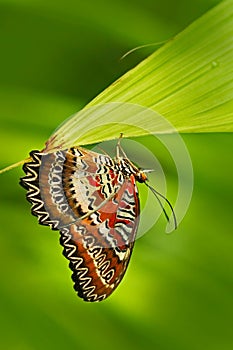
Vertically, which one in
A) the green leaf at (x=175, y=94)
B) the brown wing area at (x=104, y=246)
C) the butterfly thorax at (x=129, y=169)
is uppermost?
the green leaf at (x=175, y=94)

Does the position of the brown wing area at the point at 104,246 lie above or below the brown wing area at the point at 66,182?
below

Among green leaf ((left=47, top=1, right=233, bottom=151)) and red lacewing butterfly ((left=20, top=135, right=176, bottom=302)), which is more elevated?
green leaf ((left=47, top=1, right=233, bottom=151))

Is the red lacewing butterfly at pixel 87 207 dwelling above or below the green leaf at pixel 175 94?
below

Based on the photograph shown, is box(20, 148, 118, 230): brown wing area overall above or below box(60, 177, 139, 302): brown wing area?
above

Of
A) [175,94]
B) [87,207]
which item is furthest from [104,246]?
[175,94]

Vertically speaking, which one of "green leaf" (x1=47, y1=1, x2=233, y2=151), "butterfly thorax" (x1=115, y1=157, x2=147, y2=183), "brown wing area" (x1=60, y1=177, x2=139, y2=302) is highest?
"green leaf" (x1=47, y1=1, x2=233, y2=151)

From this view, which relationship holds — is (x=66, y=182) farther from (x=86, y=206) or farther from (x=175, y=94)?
(x=175, y=94)
